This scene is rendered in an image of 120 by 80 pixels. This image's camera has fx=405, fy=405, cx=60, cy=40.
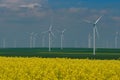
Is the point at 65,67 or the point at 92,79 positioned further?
the point at 65,67

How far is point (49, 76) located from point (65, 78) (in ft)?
2.46

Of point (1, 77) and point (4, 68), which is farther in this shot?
point (4, 68)

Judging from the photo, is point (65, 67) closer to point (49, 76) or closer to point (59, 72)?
point (59, 72)

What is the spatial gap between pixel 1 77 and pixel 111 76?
5.00m

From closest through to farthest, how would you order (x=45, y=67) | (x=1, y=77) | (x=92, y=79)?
(x=92, y=79) → (x=1, y=77) → (x=45, y=67)

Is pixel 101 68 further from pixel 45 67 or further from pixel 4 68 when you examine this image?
pixel 4 68

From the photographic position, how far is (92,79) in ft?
57.0

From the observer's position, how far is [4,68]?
21.0m

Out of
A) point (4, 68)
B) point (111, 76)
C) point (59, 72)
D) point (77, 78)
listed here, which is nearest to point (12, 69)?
point (4, 68)

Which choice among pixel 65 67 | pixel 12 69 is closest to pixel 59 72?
pixel 65 67

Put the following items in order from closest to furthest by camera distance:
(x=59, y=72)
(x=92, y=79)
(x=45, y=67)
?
(x=92, y=79)
(x=59, y=72)
(x=45, y=67)

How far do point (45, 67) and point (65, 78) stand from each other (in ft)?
12.6

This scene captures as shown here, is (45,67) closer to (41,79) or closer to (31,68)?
(31,68)

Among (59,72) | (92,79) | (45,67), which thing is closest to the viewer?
(92,79)
